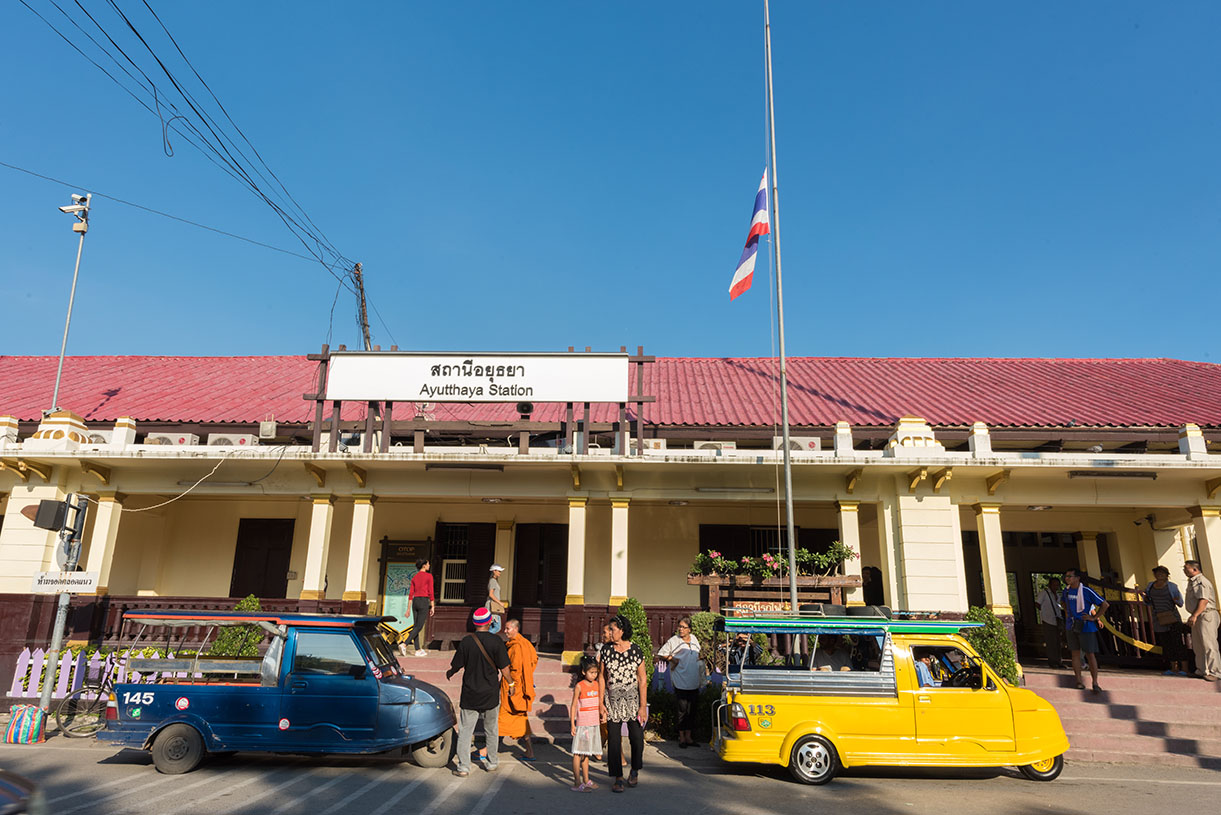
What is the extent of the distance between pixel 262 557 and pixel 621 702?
12.3m

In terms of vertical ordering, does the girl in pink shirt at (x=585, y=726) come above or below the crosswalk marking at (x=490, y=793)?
above

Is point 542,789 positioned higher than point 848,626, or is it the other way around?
point 848,626

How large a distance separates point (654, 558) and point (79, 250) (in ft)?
43.4

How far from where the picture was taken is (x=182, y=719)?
26.2ft

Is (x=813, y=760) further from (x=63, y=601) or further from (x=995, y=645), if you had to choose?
(x=63, y=601)

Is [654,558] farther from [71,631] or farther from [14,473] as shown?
[14,473]

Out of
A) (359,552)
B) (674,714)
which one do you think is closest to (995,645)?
(674,714)

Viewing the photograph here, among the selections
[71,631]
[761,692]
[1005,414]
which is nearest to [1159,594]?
[1005,414]

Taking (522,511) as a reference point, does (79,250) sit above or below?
above

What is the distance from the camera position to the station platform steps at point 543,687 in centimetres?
1040

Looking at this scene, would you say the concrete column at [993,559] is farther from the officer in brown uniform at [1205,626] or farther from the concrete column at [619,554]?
the concrete column at [619,554]

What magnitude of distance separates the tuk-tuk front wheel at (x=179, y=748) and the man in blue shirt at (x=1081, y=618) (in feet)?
38.3

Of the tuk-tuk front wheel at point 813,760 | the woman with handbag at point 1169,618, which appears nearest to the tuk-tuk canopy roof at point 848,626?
the tuk-tuk front wheel at point 813,760

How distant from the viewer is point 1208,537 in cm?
1323
